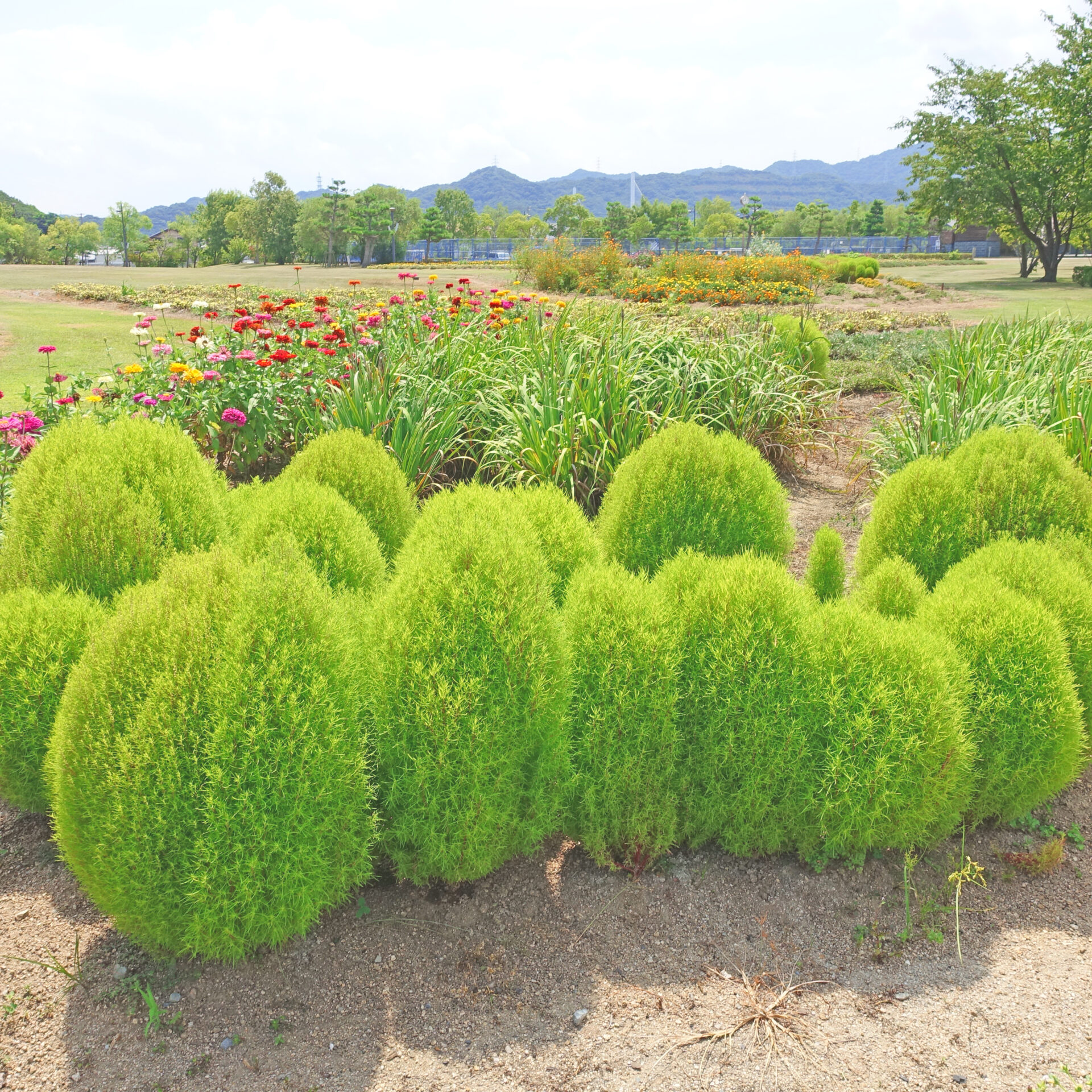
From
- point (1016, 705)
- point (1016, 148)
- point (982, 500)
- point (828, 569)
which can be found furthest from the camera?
point (1016, 148)

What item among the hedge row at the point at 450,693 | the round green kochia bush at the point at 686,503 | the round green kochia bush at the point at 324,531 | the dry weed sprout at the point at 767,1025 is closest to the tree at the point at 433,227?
the round green kochia bush at the point at 686,503

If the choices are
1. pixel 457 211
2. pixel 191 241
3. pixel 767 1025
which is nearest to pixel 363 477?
pixel 767 1025

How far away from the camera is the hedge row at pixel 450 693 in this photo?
1.74 meters

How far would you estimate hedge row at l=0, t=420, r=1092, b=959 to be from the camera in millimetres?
1735

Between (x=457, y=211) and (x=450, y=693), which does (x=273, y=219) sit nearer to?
(x=457, y=211)

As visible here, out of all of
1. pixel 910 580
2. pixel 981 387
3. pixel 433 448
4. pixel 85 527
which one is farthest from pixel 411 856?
pixel 981 387

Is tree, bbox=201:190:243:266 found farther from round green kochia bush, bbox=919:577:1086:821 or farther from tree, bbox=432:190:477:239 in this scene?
round green kochia bush, bbox=919:577:1086:821

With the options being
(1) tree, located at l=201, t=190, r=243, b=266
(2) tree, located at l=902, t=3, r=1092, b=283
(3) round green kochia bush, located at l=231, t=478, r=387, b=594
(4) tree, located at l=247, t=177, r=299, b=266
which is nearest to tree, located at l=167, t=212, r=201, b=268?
Result: (1) tree, located at l=201, t=190, r=243, b=266

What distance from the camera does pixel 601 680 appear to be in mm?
2166

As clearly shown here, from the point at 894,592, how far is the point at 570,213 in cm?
8606

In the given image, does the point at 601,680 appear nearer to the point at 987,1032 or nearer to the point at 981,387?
the point at 987,1032

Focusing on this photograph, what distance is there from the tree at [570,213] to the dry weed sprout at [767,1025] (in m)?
76.9

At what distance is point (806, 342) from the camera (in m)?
7.75

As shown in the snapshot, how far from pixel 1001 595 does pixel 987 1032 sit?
1.31 meters
